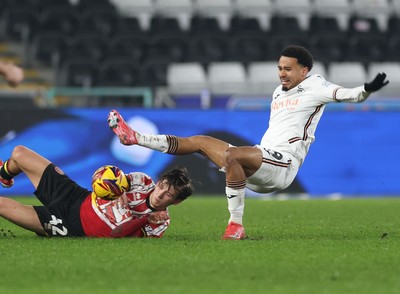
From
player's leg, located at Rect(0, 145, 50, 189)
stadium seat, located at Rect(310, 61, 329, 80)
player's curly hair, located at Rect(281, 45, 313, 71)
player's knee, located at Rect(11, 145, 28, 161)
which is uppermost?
player's curly hair, located at Rect(281, 45, 313, 71)

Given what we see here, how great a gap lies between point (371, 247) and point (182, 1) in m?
16.6

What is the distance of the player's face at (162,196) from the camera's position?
8414 mm

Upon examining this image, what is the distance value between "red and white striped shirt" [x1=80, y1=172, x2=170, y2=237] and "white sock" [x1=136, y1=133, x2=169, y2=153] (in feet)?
1.12

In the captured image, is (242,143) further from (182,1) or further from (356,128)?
(182,1)

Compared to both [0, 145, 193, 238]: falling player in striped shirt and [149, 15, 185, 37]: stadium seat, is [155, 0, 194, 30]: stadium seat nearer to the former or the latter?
[149, 15, 185, 37]: stadium seat

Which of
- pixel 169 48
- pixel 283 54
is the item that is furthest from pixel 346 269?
pixel 169 48

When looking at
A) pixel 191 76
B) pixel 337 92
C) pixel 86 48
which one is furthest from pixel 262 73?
pixel 337 92

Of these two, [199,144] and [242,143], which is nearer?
[199,144]

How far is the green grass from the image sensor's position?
586cm

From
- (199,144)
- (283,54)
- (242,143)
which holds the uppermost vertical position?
(283,54)

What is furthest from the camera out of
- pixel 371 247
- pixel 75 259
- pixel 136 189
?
pixel 136 189

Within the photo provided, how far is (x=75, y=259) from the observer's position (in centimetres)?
708

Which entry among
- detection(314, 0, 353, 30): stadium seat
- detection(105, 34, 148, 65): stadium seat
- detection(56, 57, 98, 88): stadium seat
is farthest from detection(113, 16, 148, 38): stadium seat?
detection(314, 0, 353, 30): stadium seat

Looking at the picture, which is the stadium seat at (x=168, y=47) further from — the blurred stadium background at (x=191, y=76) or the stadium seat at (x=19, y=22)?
the stadium seat at (x=19, y=22)
